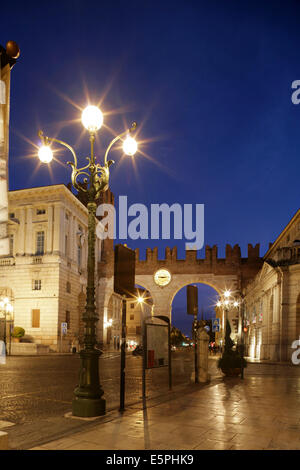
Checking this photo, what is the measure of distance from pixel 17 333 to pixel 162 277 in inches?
916

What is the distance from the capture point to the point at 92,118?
331 inches

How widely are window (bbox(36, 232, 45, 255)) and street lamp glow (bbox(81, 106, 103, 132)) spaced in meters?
35.4

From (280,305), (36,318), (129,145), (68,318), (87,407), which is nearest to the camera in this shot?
(87,407)

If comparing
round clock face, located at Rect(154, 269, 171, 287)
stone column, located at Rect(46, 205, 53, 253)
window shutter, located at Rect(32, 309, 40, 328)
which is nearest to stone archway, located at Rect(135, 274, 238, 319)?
round clock face, located at Rect(154, 269, 171, 287)

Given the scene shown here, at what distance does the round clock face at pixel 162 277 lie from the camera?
56562 mm

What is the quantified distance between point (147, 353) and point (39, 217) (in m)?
35.1

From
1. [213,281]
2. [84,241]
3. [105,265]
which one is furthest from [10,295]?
[213,281]

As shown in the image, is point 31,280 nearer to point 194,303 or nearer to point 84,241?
point 84,241

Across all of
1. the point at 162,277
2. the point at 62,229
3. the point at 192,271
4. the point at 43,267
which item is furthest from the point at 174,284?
the point at 43,267

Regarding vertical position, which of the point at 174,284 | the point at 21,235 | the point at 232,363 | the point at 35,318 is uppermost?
the point at 21,235

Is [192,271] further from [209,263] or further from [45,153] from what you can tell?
[45,153]

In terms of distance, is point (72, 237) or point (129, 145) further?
point (72, 237)

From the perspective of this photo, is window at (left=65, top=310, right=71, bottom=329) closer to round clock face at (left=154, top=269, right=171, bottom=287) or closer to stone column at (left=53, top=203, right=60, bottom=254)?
stone column at (left=53, top=203, right=60, bottom=254)

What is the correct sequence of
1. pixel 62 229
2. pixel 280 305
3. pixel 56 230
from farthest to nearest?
1. pixel 62 229
2. pixel 56 230
3. pixel 280 305
